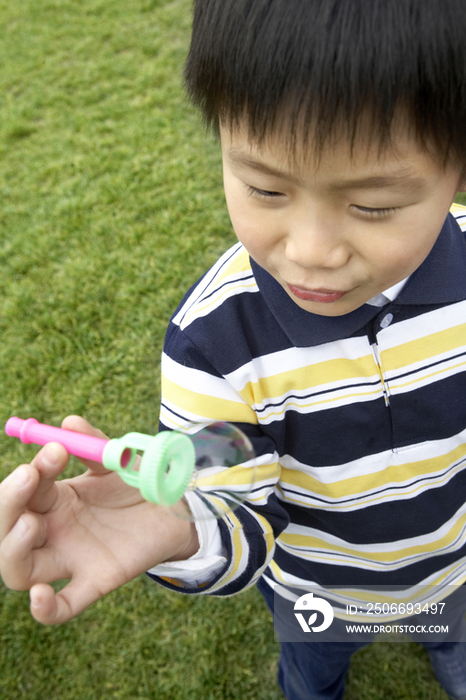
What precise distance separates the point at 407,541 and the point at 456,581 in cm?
28

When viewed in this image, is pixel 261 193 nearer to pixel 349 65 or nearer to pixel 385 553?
pixel 349 65

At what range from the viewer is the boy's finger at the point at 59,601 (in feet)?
2.19

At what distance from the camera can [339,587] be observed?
3.64 feet

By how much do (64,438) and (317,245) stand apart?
15.2 inches

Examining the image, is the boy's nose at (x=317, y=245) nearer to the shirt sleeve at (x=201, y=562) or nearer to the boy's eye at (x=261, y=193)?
the boy's eye at (x=261, y=193)

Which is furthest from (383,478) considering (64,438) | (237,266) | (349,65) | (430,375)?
(349,65)

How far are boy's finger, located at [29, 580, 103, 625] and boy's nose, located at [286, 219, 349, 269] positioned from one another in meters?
0.50

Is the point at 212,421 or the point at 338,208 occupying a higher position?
the point at 338,208

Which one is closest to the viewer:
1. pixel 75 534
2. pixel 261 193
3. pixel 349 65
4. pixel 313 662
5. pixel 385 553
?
pixel 349 65

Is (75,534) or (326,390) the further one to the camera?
(326,390)

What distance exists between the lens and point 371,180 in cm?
57

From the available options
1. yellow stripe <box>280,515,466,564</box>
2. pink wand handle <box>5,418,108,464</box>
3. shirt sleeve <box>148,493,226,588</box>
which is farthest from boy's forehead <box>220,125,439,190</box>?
yellow stripe <box>280,515,466,564</box>

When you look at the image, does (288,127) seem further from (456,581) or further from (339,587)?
(456,581)

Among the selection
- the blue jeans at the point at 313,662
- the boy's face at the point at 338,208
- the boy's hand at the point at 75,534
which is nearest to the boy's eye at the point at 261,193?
the boy's face at the point at 338,208
